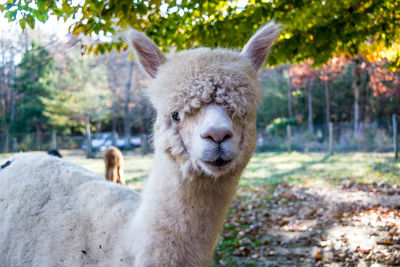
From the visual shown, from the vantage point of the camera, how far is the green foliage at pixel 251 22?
3645mm

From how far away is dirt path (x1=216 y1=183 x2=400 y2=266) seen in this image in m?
4.71

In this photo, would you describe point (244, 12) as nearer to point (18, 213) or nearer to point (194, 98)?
point (194, 98)

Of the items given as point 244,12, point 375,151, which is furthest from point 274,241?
point 375,151

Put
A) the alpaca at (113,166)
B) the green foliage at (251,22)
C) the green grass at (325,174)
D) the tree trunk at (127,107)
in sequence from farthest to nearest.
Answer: the tree trunk at (127,107), the green grass at (325,174), the alpaca at (113,166), the green foliage at (251,22)

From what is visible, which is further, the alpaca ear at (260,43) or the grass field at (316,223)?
the grass field at (316,223)

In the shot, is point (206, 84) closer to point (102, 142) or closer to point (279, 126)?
point (279, 126)

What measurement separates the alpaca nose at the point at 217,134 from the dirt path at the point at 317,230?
3.59 meters

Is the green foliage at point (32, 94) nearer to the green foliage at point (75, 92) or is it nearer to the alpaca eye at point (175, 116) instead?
the green foliage at point (75, 92)

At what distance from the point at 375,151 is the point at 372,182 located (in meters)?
7.80

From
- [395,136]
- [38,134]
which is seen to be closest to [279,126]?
[395,136]

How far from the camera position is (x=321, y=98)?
100 feet

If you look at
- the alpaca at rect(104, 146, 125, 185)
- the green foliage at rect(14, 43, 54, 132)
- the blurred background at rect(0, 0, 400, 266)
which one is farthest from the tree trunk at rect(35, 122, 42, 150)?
the alpaca at rect(104, 146, 125, 185)

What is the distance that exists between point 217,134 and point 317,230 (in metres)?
4.93

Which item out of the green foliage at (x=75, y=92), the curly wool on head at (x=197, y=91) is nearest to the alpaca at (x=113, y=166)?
the curly wool on head at (x=197, y=91)
